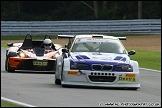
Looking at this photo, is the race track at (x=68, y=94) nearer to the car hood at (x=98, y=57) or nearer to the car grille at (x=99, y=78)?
the car grille at (x=99, y=78)

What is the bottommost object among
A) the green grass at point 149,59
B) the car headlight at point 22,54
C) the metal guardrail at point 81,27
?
the green grass at point 149,59

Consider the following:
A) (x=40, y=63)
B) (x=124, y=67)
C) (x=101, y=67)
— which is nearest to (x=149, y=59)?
(x=40, y=63)

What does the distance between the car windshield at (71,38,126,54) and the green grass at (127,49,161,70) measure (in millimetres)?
6531

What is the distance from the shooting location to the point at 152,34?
160ft

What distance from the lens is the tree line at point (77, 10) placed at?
59250 millimetres

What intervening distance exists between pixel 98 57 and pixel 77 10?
155 feet

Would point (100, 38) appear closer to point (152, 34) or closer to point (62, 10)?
point (152, 34)

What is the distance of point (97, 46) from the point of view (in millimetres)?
17344

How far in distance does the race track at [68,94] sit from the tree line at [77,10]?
134 ft

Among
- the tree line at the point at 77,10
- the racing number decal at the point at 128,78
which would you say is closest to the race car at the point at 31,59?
the racing number decal at the point at 128,78

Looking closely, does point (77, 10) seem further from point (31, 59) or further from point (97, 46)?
point (97, 46)

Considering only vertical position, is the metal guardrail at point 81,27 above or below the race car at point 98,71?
above

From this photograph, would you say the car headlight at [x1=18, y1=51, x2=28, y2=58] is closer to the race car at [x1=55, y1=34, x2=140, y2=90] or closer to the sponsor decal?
the sponsor decal

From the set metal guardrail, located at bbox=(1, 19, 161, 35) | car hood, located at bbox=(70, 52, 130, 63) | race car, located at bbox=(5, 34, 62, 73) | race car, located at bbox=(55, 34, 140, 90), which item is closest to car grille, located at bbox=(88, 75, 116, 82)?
race car, located at bbox=(55, 34, 140, 90)
